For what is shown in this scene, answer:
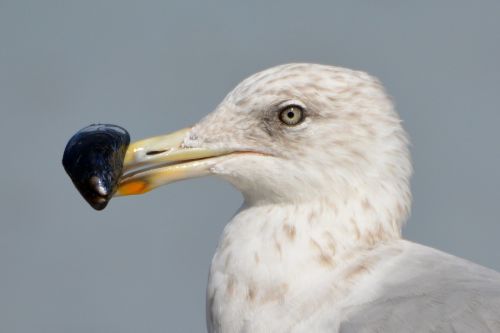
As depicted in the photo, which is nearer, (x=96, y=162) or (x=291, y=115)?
(x=96, y=162)

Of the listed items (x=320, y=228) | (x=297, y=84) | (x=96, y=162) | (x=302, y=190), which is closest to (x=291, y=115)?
(x=297, y=84)

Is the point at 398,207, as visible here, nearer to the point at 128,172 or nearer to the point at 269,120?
the point at 269,120

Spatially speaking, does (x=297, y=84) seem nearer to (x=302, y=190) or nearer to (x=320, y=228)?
(x=302, y=190)

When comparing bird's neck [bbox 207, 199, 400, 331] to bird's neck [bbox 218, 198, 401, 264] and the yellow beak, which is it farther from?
the yellow beak

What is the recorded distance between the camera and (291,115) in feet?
17.7

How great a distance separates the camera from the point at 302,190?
5.38 meters

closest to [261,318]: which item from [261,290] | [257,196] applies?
[261,290]

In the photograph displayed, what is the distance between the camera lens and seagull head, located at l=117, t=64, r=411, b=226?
537 centimetres

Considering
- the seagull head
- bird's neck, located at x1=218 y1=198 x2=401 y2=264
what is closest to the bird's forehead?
the seagull head

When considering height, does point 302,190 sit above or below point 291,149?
below

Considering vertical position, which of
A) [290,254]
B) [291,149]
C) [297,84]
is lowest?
[290,254]

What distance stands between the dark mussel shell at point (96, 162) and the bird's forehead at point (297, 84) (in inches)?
14.9

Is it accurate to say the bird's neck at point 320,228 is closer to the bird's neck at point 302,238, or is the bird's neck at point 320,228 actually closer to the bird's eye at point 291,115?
the bird's neck at point 302,238

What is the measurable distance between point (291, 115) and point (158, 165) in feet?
1.36
